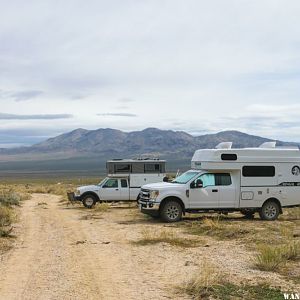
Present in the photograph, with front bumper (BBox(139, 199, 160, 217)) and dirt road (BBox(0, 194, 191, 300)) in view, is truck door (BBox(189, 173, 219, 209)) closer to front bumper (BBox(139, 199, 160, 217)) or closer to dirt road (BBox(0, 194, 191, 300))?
front bumper (BBox(139, 199, 160, 217))

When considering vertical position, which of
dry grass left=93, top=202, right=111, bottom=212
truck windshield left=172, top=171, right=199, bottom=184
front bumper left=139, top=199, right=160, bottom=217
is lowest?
dry grass left=93, top=202, right=111, bottom=212

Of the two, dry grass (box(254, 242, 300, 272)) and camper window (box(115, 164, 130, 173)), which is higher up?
camper window (box(115, 164, 130, 173))

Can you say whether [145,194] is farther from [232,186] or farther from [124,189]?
[124,189]

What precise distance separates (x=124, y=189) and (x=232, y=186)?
9266mm

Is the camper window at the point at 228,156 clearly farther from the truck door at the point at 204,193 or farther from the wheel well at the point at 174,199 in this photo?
the wheel well at the point at 174,199

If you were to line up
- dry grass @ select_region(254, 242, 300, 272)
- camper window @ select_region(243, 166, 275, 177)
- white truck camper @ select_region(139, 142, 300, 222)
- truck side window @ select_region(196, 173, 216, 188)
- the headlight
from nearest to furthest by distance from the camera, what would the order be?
dry grass @ select_region(254, 242, 300, 272), the headlight, white truck camper @ select_region(139, 142, 300, 222), truck side window @ select_region(196, 173, 216, 188), camper window @ select_region(243, 166, 275, 177)

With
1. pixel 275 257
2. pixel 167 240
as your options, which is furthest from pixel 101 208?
pixel 275 257

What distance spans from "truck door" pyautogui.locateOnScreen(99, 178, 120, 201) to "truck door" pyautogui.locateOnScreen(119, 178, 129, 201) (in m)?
0.16

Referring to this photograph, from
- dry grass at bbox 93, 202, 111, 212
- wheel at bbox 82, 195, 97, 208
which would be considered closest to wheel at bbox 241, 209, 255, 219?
dry grass at bbox 93, 202, 111, 212

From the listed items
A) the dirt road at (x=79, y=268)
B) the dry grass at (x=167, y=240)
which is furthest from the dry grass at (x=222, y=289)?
the dry grass at (x=167, y=240)

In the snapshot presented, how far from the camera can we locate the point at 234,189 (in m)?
18.7

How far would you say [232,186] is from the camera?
61.4ft

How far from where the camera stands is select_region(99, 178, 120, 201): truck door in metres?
26.6

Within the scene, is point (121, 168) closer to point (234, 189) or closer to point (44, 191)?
point (234, 189)
